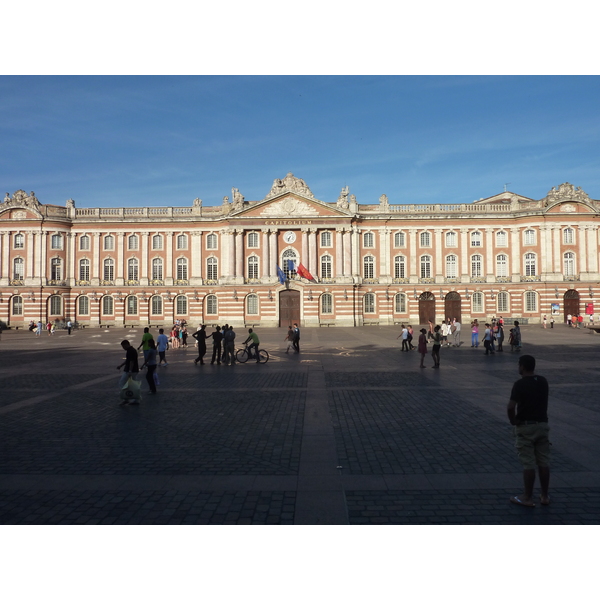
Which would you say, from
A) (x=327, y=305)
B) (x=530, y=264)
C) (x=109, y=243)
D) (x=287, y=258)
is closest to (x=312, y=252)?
(x=287, y=258)

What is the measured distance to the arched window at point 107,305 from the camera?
190 ft

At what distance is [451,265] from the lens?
58.1m

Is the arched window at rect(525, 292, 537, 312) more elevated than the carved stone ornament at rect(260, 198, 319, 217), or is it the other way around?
the carved stone ornament at rect(260, 198, 319, 217)

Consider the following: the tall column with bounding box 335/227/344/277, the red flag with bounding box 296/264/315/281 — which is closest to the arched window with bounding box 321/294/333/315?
→ the tall column with bounding box 335/227/344/277

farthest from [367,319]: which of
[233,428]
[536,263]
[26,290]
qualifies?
[233,428]

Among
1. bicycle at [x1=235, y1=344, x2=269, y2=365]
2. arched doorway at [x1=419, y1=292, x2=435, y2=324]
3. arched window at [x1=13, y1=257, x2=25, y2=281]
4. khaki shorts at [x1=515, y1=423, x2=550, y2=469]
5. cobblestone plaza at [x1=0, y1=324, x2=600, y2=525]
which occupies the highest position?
arched window at [x1=13, y1=257, x2=25, y2=281]

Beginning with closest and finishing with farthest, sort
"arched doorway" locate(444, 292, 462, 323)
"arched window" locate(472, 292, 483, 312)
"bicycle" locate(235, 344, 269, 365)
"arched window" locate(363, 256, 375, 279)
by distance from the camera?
1. "bicycle" locate(235, 344, 269, 365)
2. "arched window" locate(472, 292, 483, 312)
3. "arched doorway" locate(444, 292, 462, 323)
4. "arched window" locate(363, 256, 375, 279)

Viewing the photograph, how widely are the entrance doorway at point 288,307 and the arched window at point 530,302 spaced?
26.7 metres

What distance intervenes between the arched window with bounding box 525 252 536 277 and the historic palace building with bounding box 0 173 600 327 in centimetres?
13

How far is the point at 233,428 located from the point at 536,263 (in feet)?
181

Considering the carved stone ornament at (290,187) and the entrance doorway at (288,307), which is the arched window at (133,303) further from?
the carved stone ornament at (290,187)

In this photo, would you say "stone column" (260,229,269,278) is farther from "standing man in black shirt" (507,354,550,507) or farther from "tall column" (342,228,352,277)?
"standing man in black shirt" (507,354,550,507)

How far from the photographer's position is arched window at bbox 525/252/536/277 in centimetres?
5688

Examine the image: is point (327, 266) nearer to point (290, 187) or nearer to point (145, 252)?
point (290, 187)
